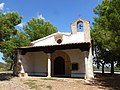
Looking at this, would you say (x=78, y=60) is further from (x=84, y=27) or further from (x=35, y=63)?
(x=35, y=63)

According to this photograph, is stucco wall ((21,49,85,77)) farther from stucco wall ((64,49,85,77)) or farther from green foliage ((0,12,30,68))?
green foliage ((0,12,30,68))

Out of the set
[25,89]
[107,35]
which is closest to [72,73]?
[107,35]

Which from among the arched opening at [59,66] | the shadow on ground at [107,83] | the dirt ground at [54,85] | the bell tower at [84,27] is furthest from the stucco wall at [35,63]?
the shadow on ground at [107,83]

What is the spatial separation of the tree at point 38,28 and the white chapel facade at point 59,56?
13.5 metres

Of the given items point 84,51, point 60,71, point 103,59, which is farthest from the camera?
point 103,59

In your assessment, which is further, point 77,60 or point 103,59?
point 103,59

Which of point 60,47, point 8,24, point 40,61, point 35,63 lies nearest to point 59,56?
point 40,61

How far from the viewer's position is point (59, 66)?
25.7 meters

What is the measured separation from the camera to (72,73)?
933 inches

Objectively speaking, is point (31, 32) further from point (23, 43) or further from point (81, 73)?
point (81, 73)

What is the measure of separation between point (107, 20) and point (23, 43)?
14506 mm

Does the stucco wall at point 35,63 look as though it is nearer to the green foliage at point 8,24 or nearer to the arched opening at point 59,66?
the arched opening at point 59,66

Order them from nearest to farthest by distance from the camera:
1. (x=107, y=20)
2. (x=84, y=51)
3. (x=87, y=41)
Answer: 1. (x=107, y=20)
2. (x=84, y=51)
3. (x=87, y=41)

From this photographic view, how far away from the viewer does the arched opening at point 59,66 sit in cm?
2544
